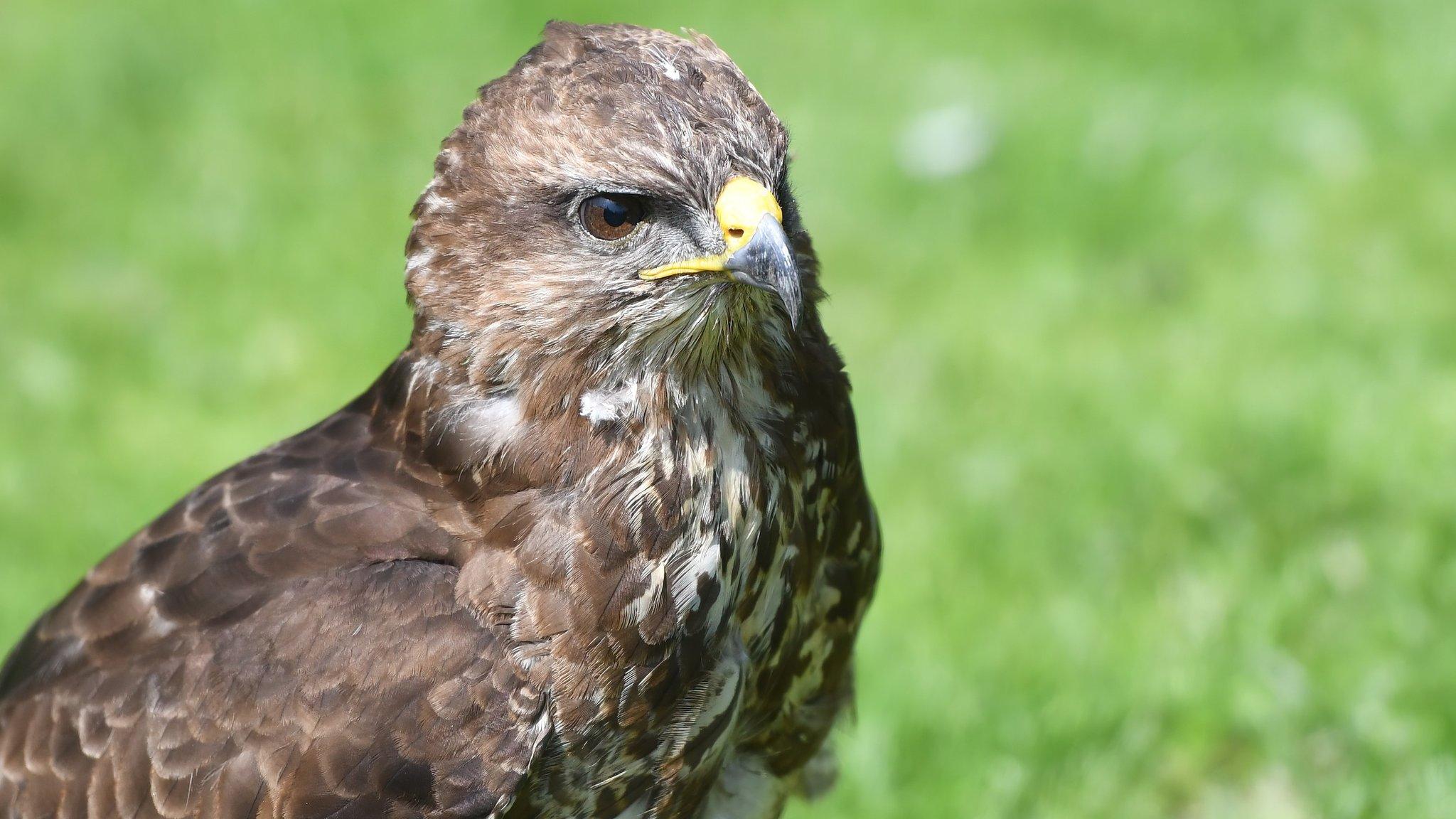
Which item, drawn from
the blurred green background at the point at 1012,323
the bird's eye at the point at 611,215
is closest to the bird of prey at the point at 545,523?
the bird's eye at the point at 611,215

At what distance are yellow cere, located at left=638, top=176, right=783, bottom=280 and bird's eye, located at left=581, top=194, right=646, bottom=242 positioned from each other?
15 cm

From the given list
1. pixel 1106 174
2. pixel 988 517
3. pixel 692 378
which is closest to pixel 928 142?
pixel 1106 174

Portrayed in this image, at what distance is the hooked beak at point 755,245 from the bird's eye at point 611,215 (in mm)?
151

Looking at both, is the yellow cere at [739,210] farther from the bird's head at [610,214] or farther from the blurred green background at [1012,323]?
the blurred green background at [1012,323]

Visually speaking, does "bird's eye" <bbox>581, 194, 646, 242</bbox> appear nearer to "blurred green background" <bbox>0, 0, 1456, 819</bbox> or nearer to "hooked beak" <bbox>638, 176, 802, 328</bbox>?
"hooked beak" <bbox>638, 176, 802, 328</bbox>

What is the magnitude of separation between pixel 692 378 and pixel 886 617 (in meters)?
2.19

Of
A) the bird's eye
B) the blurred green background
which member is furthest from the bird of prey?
the blurred green background

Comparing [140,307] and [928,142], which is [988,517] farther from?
[140,307]

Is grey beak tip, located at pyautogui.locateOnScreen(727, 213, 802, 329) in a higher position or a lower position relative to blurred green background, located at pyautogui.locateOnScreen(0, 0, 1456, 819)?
lower

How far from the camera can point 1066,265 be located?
7.19 metres

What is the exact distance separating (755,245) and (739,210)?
0.23ft

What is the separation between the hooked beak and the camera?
9.70 feet

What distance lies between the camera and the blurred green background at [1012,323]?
4.71m

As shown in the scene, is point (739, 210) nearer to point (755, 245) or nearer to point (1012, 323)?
point (755, 245)
